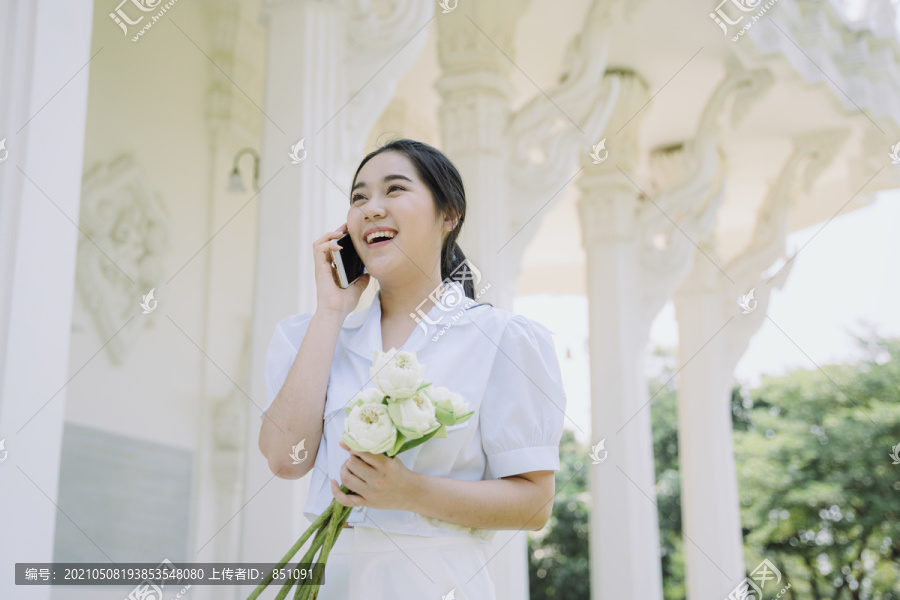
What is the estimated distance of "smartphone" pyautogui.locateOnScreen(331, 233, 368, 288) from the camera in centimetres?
206

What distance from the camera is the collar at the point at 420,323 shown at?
1.97 meters

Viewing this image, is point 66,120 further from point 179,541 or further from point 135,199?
point 179,541

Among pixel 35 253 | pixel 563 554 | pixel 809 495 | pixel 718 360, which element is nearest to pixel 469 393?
pixel 35 253

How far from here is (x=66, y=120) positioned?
229 cm

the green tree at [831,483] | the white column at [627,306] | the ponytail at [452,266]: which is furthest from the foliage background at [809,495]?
the ponytail at [452,266]

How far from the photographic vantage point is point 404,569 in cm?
178

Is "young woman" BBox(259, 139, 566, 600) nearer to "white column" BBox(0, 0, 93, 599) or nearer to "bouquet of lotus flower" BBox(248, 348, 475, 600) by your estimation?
"bouquet of lotus flower" BBox(248, 348, 475, 600)

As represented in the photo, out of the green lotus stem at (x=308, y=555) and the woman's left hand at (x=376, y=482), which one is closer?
the woman's left hand at (x=376, y=482)

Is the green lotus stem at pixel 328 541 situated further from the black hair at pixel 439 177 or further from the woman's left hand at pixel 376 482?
the black hair at pixel 439 177

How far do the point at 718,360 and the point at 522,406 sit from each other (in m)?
7.45

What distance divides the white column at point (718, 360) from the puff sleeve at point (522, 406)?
6.74 metres

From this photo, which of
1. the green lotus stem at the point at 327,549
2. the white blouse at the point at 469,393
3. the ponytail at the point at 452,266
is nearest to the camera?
the green lotus stem at the point at 327,549

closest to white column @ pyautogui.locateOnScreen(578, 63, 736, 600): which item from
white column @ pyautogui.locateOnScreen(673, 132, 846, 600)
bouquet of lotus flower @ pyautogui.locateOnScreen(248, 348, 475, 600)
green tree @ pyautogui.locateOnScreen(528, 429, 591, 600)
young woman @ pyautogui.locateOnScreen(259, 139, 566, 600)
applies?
white column @ pyautogui.locateOnScreen(673, 132, 846, 600)

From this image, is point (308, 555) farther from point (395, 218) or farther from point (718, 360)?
point (718, 360)
